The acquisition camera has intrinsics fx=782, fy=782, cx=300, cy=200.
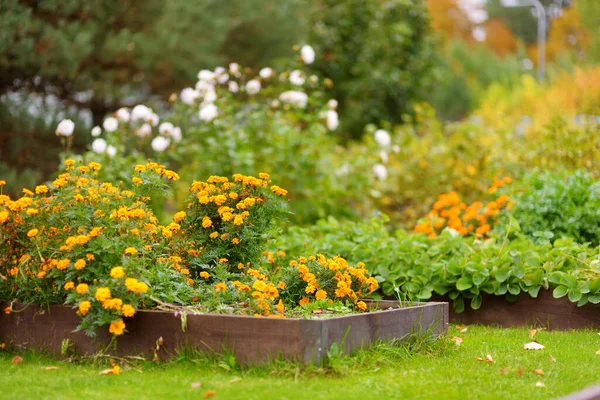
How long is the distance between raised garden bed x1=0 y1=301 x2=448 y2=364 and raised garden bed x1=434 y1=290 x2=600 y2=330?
3.86ft

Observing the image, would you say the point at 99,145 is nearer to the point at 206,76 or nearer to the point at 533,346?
the point at 206,76

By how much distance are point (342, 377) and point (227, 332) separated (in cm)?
67

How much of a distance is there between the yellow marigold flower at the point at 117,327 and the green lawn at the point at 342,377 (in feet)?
0.77

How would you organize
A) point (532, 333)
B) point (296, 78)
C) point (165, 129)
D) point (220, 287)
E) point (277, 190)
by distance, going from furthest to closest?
point (296, 78) < point (165, 129) < point (532, 333) < point (277, 190) < point (220, 287)

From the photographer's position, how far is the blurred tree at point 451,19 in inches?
1463

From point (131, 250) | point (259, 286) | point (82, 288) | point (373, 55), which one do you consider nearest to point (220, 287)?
point (259, 286)

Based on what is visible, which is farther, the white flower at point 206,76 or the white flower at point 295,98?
the white flower at point 295,98

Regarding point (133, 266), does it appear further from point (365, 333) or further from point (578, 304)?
point (578, 304)

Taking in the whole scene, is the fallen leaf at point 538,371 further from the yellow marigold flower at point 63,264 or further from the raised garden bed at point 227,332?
the yellow marigold flower at point 63,264

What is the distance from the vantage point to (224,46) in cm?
1681

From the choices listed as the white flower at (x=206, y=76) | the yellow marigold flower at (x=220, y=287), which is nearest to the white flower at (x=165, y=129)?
the white flower at (x=206, y=76)

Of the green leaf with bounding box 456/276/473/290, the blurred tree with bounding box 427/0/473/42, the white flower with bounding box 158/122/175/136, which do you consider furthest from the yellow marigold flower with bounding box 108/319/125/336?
the blurred tree with bounding box 427/0/473/42

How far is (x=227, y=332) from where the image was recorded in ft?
14.0

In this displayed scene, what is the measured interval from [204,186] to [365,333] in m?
1.59
